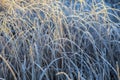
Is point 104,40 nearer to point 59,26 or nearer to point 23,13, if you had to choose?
point 59,26

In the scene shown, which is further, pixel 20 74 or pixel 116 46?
pixel 116 46

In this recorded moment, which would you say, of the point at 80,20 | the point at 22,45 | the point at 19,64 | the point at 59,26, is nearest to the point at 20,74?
the point at 19,64

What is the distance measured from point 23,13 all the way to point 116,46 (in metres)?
0.61

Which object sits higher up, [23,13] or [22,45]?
[23,13]

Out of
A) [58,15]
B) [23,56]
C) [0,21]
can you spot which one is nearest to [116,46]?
[58,15]

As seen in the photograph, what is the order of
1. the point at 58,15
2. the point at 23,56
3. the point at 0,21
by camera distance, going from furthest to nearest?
the point at 0,21
the point at 58,15
the point at 23,56

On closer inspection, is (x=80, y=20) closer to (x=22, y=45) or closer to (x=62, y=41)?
(x=62, y=41)

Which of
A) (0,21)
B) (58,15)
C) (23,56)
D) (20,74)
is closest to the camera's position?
(20,74)

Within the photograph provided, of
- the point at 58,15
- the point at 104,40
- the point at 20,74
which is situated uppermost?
the point at 58,15

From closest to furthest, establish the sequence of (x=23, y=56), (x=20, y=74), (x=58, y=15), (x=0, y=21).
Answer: (x=20, y=74), (x=23, y=56), (x=58, y=15), (x=0, y=21)

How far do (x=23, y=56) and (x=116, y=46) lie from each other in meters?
0.50

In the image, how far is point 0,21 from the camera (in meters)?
1.87

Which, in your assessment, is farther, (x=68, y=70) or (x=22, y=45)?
(x=22, y=45)

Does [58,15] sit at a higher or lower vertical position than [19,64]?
higher
